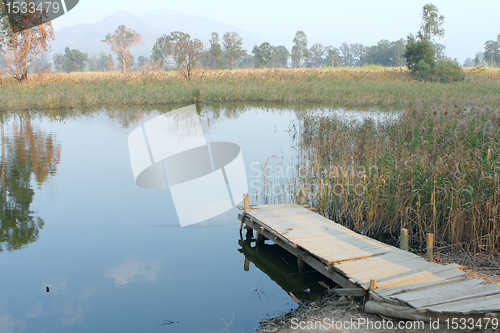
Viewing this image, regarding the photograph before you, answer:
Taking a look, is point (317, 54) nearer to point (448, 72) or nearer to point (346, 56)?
point (346, 56)

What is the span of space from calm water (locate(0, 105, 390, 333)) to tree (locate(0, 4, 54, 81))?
64.4ft

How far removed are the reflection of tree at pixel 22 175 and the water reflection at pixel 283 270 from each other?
2899mm

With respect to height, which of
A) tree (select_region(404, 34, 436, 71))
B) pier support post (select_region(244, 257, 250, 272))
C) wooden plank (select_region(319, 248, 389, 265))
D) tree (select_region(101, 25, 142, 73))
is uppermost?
tree (select_region(101, 25, 142, 73))

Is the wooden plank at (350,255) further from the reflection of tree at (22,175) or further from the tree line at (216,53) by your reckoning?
the tree line at (216,53)

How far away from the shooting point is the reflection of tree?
602 centimetres

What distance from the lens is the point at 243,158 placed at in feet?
33.2

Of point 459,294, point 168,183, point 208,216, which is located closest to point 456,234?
point 459,294

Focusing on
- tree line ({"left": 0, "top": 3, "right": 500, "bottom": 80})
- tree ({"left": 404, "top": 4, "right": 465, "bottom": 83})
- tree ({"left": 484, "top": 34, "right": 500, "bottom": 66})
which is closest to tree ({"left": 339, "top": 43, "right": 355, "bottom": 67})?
tree line ({"left": 0, "top": 3, "right": 500, "bottom": 80})

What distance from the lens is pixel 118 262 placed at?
16.9 feet

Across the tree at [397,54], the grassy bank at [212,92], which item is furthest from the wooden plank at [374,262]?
the tree at [397,54]

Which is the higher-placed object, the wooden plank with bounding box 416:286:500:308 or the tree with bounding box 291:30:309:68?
the tree with bounding box 291:30:309:68

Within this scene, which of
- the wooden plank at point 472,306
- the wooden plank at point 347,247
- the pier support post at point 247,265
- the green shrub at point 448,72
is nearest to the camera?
the wooden plank at point 472,306

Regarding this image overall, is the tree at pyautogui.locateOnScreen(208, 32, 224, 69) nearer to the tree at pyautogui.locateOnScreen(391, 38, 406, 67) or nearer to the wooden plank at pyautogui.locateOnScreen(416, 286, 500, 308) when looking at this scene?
the tree at pyautogui.locateOnScreen(391, 38, 406, 67)

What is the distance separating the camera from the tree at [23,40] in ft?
85.5
